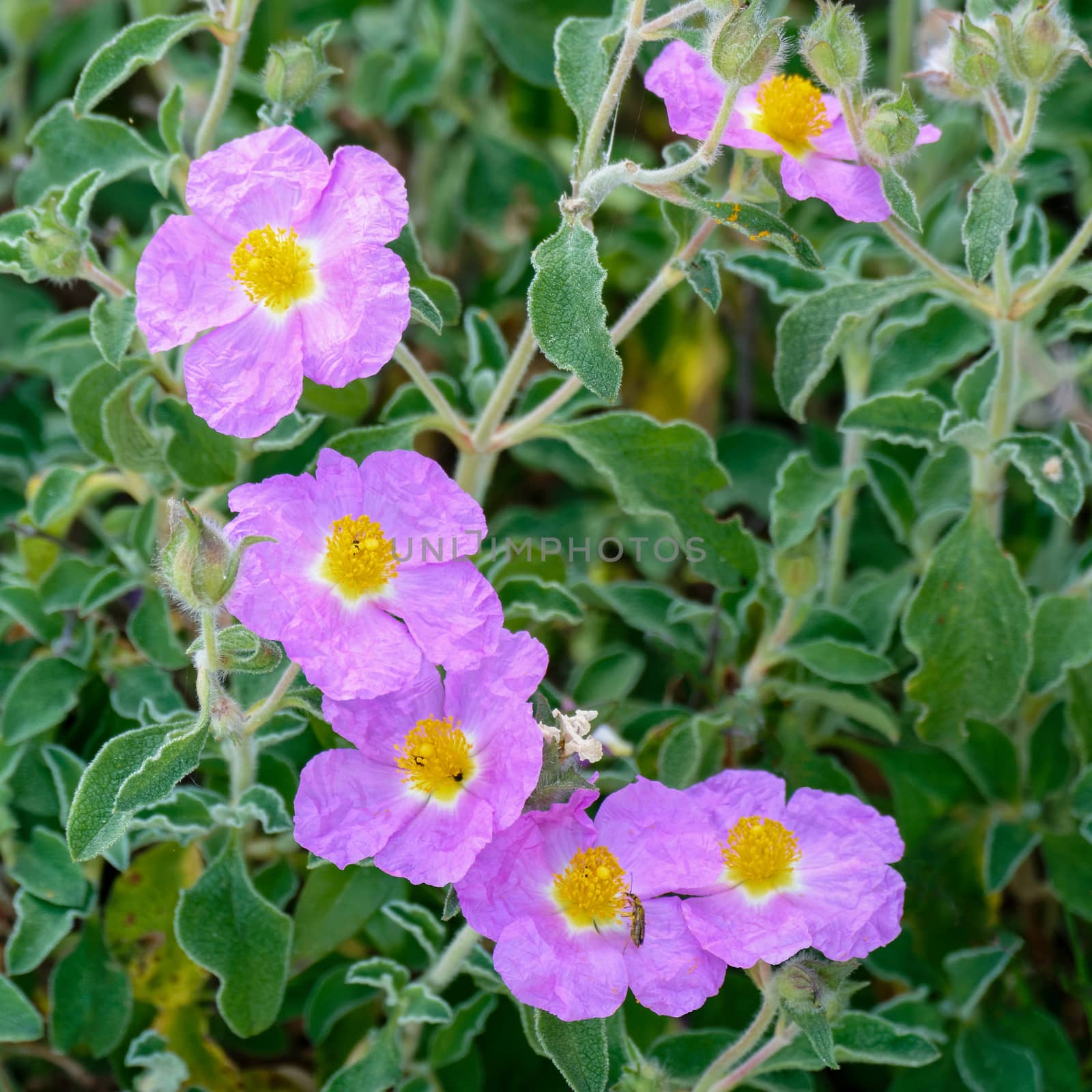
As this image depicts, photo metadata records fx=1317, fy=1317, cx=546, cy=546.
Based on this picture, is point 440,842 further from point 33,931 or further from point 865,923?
point 33,931

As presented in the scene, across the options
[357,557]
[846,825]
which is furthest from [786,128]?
[846,825]

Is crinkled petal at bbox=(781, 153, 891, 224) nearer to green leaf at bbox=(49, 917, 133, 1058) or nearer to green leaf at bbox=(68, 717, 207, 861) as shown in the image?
green leaf at bbox=(68, 717, 207, 861)

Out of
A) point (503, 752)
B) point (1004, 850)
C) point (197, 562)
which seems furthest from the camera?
point (1004, 850)

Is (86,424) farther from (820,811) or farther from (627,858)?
(820,811)

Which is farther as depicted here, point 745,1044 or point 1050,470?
point 1050,470

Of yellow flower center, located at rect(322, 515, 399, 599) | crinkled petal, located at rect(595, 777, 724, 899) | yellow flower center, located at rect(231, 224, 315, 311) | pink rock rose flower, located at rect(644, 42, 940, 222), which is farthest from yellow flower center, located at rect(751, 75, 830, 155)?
crinkled petal, located at rect(595, 777, 724, 899)

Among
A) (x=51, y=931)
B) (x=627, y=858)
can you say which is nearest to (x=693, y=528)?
(x=627, y=858)

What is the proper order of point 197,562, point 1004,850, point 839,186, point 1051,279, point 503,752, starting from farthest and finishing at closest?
1. point 1004,850
2. point 1051,279
3. point 839,186
4. point 503,752
5. point 197,562
